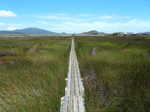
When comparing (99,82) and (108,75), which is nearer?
(99,82)

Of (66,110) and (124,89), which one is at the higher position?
(124,89)

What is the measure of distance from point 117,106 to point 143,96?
1.31 meters

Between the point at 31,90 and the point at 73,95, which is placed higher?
the point at 31,90

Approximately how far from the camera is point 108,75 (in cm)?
1186

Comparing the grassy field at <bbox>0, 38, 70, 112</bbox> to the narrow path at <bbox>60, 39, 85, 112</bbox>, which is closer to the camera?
the grassy field at <bbox>0, 38, 70, 112</bbox>

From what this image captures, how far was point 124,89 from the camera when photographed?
8820 mm

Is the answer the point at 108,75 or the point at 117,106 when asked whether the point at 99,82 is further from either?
the point at 117,106

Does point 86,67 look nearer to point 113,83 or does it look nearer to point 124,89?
point 113,83

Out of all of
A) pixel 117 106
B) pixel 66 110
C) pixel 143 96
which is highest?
pixel 143 96

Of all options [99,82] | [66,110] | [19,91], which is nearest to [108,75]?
[99,82]

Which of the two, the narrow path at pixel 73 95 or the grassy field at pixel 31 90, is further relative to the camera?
the narrow path at pixel 73 95

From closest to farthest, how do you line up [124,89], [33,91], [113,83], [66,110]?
[66,110], [124,89], [33,91], [113,83]

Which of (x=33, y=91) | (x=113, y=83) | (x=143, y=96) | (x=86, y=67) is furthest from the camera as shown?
(x=86, y=67)

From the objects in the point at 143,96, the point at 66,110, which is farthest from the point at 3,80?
the point at 143,96
